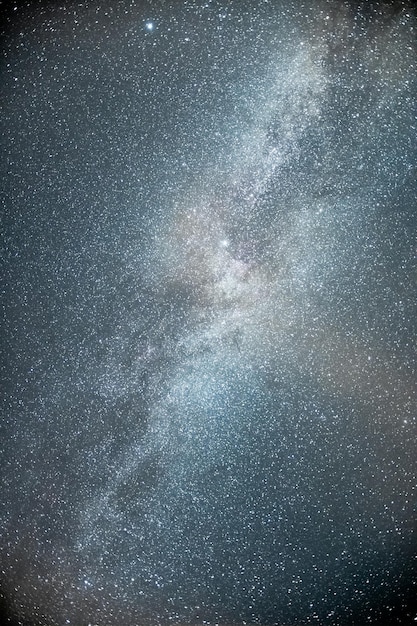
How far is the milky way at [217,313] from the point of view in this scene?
110 centimetres

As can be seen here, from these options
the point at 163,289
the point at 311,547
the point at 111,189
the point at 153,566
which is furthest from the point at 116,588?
the point at 111,189

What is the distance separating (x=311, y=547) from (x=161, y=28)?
1.41 meters

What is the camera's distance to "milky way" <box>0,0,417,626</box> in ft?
3.60

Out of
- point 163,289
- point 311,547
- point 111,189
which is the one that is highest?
point 111,189

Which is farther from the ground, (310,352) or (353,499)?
(310,352)

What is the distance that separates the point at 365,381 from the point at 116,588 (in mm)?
857

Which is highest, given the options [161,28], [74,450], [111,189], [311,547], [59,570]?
Answer: [161,28]

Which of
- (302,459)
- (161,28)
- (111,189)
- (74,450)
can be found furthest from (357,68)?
(74,450)

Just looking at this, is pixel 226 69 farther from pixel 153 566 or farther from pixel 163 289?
pixel 153 566

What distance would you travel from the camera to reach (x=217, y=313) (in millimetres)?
1100

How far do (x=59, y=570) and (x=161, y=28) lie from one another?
1.46m

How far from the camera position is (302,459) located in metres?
1.11

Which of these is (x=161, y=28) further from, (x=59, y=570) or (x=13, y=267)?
(x=59, y=570)

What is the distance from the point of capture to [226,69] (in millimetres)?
1111
